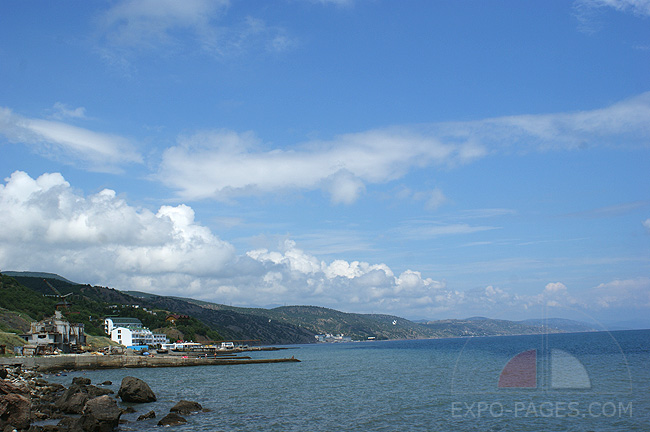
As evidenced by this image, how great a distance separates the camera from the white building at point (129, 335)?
172 meters

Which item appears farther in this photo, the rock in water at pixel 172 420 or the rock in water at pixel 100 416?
the rock in water at pixel 172 420

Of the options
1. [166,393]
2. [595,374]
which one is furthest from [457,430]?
[595,374]

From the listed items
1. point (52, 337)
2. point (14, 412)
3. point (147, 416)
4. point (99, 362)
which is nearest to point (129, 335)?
point (52, 337)

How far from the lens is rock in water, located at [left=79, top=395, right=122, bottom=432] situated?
33312 mm

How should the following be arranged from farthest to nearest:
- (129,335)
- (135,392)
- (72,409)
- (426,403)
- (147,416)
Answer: (129,335) → (135,392) → (426,403) → (72,409) → (147,416)

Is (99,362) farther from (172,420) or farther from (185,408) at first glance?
(172,420)

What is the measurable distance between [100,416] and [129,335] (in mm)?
152011

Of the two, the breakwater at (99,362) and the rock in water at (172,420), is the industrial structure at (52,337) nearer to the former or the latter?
the breakwater at (99,362)

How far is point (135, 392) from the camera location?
47.6 m

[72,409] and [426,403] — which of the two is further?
[426,403]

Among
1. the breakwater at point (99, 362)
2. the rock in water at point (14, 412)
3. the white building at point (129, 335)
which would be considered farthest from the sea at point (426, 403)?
the white building at point (129, 335)

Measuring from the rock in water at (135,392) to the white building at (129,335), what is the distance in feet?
436

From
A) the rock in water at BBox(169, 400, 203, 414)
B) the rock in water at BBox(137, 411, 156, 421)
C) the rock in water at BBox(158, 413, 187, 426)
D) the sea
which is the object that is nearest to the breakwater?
the sea

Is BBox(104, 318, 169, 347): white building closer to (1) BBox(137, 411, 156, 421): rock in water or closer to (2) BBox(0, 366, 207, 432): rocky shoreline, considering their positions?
(2) BBox(0, 366, 207, 432): rocky shoreline
